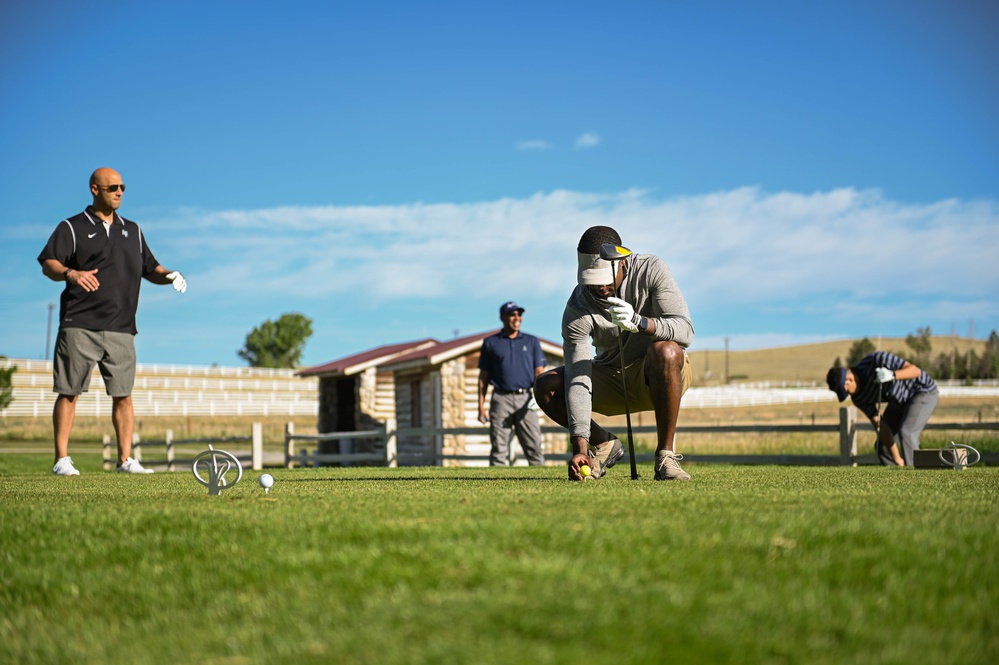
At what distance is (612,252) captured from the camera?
5973 millimetres

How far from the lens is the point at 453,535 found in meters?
3.26

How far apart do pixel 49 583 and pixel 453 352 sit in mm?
21398

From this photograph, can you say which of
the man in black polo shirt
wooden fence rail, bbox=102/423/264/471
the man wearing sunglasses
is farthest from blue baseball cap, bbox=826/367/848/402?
the man wearing sunglasses

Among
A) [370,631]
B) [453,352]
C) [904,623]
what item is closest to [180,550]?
[370,631]

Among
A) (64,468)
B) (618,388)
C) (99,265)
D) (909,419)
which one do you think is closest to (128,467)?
(64,468)

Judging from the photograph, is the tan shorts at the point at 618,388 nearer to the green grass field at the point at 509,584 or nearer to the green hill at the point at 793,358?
the green grass field at the point at 509,584

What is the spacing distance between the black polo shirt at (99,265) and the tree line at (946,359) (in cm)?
8650

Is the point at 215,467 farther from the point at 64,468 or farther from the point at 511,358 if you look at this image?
the point at 511,358

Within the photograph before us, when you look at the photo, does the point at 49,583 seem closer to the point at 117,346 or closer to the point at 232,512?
the point at 232,512

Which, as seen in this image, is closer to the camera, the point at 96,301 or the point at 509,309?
the point at 96,301

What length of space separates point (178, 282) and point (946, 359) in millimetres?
107201

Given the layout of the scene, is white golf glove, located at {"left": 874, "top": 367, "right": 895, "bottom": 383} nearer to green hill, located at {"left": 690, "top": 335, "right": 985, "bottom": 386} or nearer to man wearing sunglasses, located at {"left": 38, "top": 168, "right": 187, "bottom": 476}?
man wearing sunglasses, located at {"left": 38, "top": 168, "right": 187, "bottom": 476}

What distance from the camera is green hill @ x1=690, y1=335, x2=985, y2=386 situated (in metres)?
116

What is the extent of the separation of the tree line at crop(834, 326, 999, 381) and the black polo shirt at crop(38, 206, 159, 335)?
284 ft
